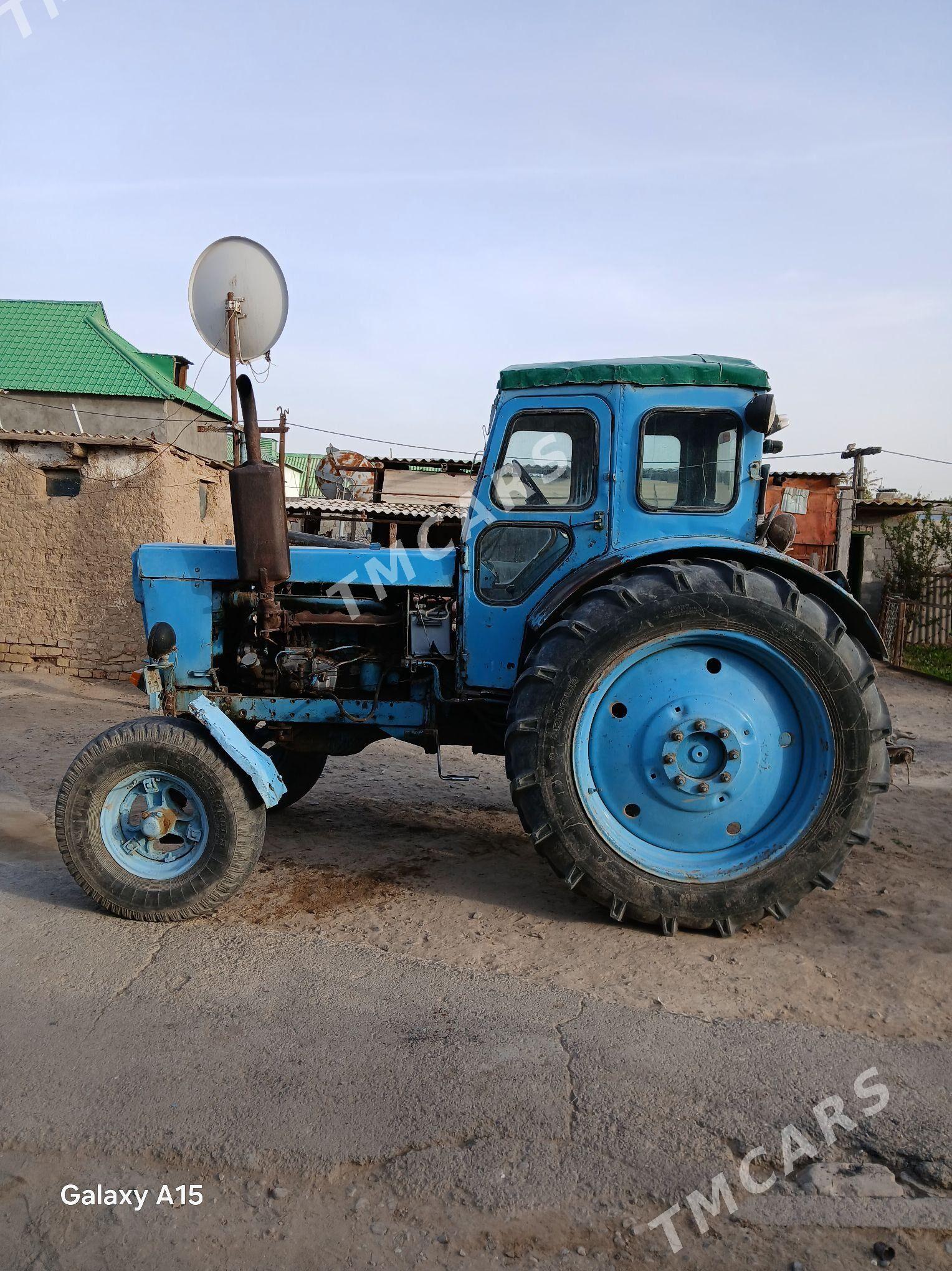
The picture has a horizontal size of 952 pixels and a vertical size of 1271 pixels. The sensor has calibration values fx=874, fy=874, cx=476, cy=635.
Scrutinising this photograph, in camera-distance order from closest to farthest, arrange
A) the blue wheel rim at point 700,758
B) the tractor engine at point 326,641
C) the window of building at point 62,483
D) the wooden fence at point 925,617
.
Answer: the blue wheel rim at point 700,758
the tractor engine at point 326,641
the window of building at point 62,483
the wooden fence at point 925,617

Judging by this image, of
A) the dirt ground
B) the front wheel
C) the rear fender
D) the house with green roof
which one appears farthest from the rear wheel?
the house with green roof

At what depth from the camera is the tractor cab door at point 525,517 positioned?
3891mm

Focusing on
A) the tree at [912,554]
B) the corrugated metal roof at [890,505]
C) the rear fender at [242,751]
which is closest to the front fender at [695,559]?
the rear fender at [242,751]

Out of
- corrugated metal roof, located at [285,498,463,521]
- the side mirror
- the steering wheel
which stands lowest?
corrugated metal roof, located at [285,498,463,521]

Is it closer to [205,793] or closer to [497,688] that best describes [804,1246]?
[497,688]

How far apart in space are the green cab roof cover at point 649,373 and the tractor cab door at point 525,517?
0.26 feet

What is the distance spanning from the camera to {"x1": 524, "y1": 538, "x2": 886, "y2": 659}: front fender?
3625 mm

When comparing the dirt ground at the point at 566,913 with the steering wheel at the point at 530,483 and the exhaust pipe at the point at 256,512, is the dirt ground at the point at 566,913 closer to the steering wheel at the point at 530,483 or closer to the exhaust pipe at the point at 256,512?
the exhaust pipe at the point at 256,512

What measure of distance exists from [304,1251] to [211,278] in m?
5.25

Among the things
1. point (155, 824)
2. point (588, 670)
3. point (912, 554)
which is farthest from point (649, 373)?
point (912, 554)

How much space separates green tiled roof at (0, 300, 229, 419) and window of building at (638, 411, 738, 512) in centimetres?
1764

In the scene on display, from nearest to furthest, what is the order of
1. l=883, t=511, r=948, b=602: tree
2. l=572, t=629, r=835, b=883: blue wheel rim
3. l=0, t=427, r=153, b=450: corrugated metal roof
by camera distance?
l=572, t=629, r=835, b=883: blue wheel rim → l=0, t=427, r=153, b=450: corrugated metal roof → l=883, t=511, r=948, b=602: tree

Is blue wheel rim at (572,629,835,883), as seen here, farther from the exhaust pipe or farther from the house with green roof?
the house with green roof

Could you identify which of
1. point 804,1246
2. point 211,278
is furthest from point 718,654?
point 211,278
